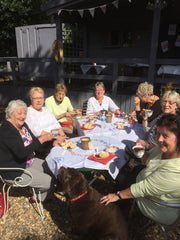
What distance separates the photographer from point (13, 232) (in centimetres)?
249

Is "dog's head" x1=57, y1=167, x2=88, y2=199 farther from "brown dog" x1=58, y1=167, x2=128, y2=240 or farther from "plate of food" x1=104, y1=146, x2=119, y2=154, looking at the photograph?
"plate of food" x1=104, y1=146, x2=119, y2=154

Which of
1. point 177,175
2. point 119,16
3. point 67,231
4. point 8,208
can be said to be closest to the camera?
point 177,175

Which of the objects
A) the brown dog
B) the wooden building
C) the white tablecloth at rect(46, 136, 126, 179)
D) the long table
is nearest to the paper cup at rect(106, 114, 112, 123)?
the long table

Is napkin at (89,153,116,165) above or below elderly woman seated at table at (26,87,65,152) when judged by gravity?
below

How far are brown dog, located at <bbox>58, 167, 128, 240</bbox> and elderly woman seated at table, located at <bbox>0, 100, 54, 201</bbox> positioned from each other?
0.74 meters

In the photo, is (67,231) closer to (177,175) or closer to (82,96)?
(177,175)

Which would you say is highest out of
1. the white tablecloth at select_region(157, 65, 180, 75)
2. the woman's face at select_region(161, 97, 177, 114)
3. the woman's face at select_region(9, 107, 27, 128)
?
the white tablecloth at select_region(157, 65, 180, 75)

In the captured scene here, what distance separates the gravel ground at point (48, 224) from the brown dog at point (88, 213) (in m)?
0.56

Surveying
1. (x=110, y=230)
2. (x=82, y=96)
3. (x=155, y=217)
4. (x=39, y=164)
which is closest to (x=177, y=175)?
(x=155, y=217)

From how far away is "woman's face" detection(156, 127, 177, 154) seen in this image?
169 cm

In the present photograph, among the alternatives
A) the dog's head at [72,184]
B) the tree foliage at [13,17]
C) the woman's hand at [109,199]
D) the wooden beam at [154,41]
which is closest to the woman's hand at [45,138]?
the dog's head at [72,184]

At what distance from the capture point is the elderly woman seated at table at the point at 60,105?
4188mm

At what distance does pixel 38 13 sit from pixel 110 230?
665 inches

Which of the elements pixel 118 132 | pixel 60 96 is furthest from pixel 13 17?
pixel 118 132
